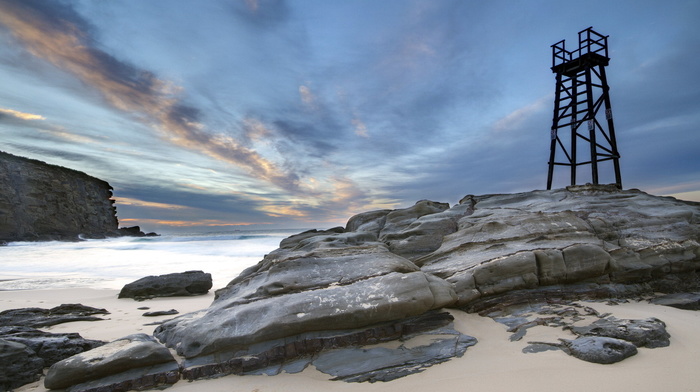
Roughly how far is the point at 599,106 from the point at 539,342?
12.9 metres

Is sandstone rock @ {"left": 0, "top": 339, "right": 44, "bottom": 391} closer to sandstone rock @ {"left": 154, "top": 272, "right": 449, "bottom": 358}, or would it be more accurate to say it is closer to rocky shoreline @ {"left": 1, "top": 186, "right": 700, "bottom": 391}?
rocky shoreline @ {"left": 1, "top": 186, "right": 700, "bottom": 391}

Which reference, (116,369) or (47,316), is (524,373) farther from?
(47,316)

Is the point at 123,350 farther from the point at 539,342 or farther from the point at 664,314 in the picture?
the point at 664,314

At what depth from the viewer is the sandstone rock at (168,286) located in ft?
32.3

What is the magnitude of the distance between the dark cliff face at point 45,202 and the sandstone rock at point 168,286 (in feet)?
128

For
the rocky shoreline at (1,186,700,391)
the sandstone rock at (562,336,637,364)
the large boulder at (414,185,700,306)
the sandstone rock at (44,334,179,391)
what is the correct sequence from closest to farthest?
the sandstone rock at (562,336,637,364), the sandstone rock at (44,334,179,391), the rocky shoreline at (1,186,700,391), the large boulder at (414,185,700,306)

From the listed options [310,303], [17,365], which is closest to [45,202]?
[17,365]

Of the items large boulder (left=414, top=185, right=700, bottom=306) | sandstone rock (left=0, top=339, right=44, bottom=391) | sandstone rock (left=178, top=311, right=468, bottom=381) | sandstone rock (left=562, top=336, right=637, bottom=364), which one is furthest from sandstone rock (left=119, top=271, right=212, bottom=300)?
sandstone rock (left=562, top=336, right=637, bottom=364)

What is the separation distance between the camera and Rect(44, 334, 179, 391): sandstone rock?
3879mm

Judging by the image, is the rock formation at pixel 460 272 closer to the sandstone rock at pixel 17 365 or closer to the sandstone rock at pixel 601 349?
the sandstone rock at pixel 601 349

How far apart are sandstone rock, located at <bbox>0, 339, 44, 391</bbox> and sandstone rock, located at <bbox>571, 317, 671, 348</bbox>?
6754 mm

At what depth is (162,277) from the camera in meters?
10.4

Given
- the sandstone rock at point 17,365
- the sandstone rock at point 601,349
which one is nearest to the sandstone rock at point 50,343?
the sandstone rock at point 17,365

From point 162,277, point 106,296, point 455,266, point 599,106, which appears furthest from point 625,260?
point 106,296
